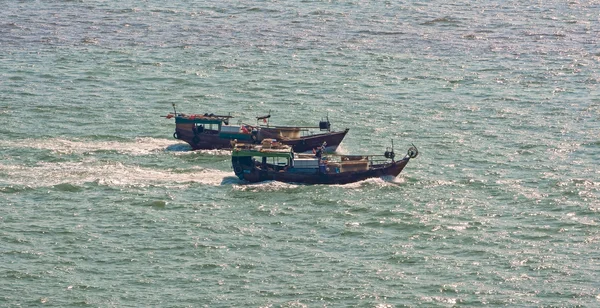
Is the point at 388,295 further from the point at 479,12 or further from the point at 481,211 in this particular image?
the point at 479,12

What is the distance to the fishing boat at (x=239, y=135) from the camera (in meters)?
95.4

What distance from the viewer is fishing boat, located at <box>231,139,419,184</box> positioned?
86562mm

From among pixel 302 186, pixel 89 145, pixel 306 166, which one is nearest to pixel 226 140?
pixel 89 145

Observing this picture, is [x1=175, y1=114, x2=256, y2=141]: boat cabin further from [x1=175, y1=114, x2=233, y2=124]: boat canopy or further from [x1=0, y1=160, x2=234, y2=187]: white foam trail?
[x1=0, y1=160, x2=234, y2=187]: white foam trail

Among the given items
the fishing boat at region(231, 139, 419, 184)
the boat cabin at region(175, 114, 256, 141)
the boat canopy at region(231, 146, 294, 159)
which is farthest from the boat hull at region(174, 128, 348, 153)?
the boat canopy at region(231, 146, 294, 159)

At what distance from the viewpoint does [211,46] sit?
130 m

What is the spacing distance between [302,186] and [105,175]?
546 inches

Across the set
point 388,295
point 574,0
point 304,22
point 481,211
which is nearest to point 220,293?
point 388,295

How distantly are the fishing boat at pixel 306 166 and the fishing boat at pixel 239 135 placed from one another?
665 cm

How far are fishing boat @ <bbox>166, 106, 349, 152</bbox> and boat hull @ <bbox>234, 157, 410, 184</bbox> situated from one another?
8077mm

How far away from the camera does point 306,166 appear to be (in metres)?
86.6

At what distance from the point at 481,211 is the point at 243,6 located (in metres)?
77.9

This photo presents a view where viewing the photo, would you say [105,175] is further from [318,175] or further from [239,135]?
[318,175]

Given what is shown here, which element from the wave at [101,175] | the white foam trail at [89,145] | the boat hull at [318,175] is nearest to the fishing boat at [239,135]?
the white foam trail at [89,145]
